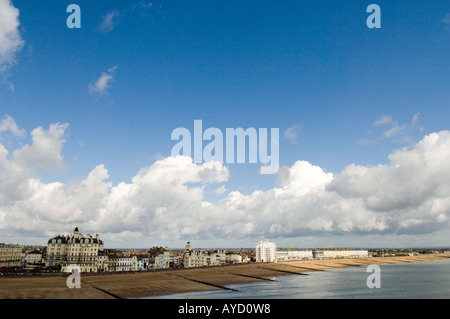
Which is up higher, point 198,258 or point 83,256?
point 83,256

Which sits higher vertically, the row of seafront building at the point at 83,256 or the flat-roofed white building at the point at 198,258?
the row of seafront building at the point at 83,256

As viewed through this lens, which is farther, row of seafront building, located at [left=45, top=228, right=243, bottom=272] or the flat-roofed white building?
the flat-roofed white building

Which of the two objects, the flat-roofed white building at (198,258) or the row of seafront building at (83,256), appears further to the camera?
the flat-roofed white building at (198,258)

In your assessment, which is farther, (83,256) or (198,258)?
(198,258)

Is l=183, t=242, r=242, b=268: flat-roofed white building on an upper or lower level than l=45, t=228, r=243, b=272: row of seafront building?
lower

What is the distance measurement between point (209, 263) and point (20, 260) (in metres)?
85.8
